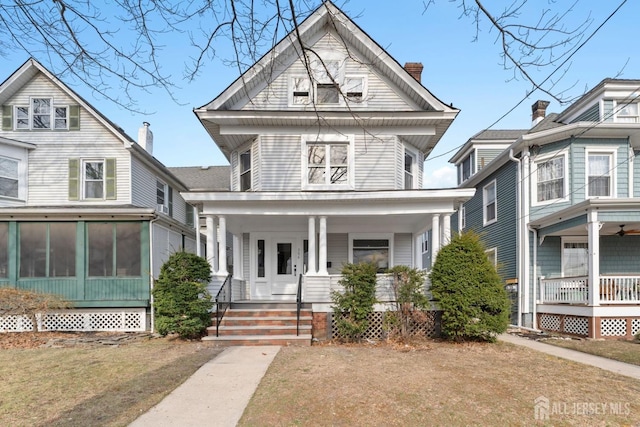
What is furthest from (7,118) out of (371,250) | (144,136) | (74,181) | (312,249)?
(371,250)

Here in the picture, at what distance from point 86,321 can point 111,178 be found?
522 centimetres

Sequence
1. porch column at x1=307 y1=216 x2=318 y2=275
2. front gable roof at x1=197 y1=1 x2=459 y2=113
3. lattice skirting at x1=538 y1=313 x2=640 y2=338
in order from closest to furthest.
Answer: porch column at x1=307 y1=216 x2=318 y2=275 < lattice skirting at x1=538 y1=313 x2=640 y2=338 < front gable roof at x1=197 y1=1 x2=459 y2=113

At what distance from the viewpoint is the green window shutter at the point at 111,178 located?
14.6 m

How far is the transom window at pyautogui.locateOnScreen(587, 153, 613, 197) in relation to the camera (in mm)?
13125

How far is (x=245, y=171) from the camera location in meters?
13.2

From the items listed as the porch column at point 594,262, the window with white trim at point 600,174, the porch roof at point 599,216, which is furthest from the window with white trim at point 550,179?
the porch column at point 594,262

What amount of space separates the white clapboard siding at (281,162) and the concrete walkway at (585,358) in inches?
300

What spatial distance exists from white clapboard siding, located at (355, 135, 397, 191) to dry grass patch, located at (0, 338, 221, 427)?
6708 mm

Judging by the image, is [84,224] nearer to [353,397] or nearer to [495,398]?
[353,397]

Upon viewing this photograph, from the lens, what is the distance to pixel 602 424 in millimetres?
4359

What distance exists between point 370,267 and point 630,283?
316 inches

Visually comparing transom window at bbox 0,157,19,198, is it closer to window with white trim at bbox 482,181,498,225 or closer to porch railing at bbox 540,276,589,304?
window with white trim at bbox 482,181,498,225

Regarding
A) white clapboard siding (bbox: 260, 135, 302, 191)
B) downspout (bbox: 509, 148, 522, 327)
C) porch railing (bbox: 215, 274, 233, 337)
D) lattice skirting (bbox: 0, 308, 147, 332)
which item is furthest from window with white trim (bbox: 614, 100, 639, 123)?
lattice skirting (bbox: 0, 308, 147, 332)

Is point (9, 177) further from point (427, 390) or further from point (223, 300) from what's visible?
point (427, 390)
